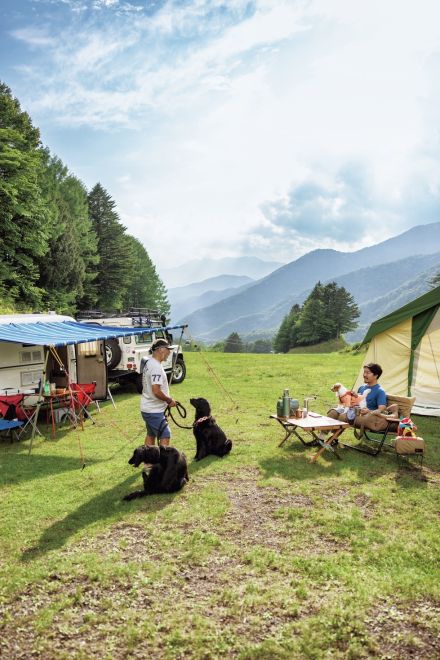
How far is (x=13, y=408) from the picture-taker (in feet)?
29.9

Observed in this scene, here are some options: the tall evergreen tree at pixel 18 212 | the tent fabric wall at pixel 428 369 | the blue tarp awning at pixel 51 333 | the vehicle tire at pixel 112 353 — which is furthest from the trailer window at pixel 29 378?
the tall evergreen tree at pixel 18 212

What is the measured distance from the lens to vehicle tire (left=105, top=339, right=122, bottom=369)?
1355 centimetres

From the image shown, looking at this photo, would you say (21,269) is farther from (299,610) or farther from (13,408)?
(299,610)

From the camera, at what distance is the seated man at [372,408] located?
289 inches

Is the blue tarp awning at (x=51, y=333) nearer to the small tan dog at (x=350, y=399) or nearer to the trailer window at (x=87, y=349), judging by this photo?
the trailer window at (x=87, y=349)

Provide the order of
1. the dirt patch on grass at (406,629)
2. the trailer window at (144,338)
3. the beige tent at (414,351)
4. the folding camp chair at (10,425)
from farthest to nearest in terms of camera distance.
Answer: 1. the trailer window at (144,338)
2. the beige tent at (414,351)
3. the folding camp chair at (10,425)
4. the dirt patch on grass at (406,629)

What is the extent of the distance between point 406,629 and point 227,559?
5.36ft

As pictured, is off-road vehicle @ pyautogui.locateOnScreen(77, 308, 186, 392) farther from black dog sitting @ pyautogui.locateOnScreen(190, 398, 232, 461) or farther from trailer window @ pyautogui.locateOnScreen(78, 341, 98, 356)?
black dog sitting @ pyautogui.locateOnScreen(190, 398, 232, 461)

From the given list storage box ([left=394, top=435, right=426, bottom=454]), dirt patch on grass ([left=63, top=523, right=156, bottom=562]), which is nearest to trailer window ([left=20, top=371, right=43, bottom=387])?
dirt patch on grass ([left=63, top=523, right=156, bottom=562])

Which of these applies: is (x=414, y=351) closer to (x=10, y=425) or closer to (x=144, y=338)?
(x=144, y=338)

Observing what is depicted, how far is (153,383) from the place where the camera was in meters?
6.21

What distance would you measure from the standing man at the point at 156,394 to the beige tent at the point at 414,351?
225 inches

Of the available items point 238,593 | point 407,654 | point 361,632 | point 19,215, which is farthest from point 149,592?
point 19,215

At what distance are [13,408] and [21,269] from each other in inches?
793
